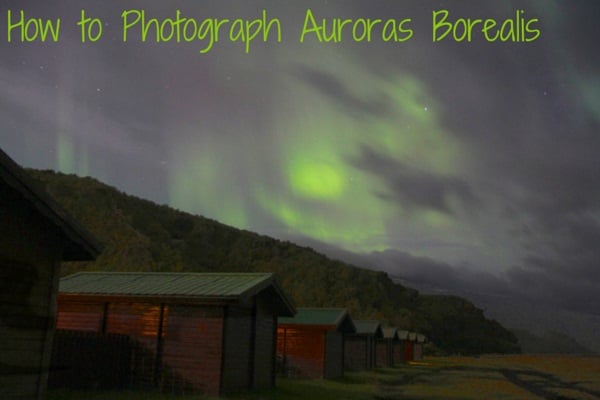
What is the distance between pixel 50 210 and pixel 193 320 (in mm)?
10571

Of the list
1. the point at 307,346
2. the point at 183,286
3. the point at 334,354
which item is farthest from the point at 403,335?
the point at 183,286

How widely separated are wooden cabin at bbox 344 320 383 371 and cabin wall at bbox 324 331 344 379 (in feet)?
24.8

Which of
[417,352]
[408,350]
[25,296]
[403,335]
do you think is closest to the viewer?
[25,296]

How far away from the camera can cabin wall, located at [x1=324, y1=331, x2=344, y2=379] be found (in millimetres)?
36812

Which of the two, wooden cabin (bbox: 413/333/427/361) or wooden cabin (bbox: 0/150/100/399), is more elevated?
wooden cabin (bbox: 0/150/100/399)

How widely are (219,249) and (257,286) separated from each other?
10394cm

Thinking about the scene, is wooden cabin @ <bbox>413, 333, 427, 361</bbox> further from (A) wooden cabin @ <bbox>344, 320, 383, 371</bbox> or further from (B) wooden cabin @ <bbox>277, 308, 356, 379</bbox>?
(B) wooden cabin @ <bbox>277, 308, 356, 379</bbox>

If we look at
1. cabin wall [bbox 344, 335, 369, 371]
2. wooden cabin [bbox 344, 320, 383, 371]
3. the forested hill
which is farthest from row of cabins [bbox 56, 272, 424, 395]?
the forested hill

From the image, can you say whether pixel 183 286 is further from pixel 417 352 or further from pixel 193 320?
pixel 417 352

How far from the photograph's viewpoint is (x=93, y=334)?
2108 centimetres

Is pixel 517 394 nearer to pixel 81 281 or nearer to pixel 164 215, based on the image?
pixel 81 281

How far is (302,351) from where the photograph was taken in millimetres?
36438

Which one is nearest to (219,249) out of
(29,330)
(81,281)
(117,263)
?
(117,263)

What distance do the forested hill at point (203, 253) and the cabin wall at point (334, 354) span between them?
176ft
